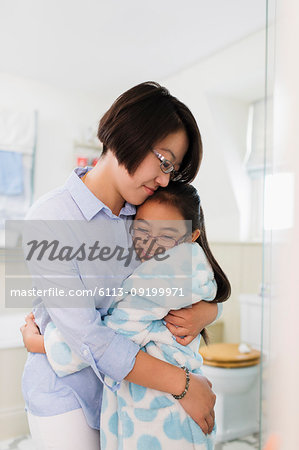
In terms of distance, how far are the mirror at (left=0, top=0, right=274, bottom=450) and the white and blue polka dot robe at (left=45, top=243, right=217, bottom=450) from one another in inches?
40.1

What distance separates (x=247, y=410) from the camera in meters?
2.30

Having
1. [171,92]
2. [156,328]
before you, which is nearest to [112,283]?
[156,328]

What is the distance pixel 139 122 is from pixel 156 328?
44cm

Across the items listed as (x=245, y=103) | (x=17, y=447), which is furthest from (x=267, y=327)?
(x=245, y=103)

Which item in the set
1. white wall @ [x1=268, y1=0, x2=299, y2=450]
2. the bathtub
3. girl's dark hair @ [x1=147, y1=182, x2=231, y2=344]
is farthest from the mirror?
white wall @ [x1=268, y1=0, x2=299, y2=450]

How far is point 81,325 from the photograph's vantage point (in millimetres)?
835

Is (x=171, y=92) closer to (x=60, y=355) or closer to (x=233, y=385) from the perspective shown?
(x=233, y=385)

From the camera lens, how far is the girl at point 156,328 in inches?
36.0

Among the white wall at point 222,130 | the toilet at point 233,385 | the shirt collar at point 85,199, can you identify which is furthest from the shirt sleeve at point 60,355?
the white wall at point 222,130

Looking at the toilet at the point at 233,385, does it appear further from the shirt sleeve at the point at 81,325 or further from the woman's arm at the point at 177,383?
the shirt sleeve at the point at 81,325

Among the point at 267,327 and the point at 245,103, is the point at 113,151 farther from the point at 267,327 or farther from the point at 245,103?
the point at 245,103

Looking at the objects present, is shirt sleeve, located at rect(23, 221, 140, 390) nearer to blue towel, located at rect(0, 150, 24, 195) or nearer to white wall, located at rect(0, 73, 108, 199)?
white wall, located at rect(0, 73, 108, 199)

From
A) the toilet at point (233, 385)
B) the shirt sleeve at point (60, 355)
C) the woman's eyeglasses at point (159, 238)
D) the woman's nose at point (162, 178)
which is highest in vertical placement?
the woman's nose at point (162, 178)

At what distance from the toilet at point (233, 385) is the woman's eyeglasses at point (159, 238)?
123 centimetres
